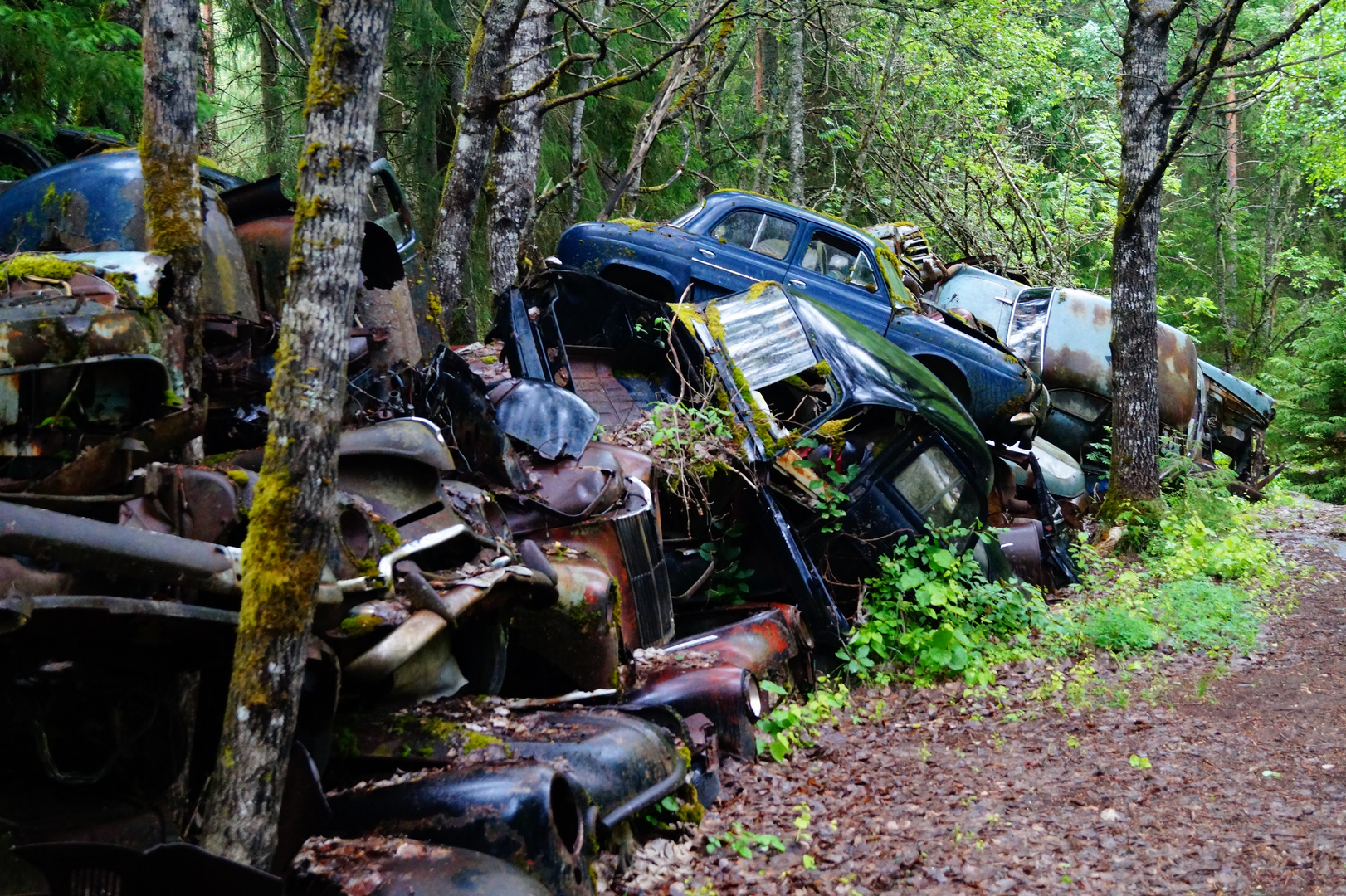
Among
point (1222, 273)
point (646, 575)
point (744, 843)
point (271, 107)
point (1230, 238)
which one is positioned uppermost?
point (271, 107)

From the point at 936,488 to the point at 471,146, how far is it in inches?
177

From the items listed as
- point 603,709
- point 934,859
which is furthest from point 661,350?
point 934,859

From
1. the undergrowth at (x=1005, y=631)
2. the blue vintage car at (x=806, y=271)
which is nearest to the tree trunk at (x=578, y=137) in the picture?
the blue vintage car at (x=806, y=271)

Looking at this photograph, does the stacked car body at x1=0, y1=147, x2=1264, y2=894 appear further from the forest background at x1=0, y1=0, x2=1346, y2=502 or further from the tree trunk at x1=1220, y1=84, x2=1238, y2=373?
the tree trunk at x1=1220, y1=84, x2=1238, y2=373

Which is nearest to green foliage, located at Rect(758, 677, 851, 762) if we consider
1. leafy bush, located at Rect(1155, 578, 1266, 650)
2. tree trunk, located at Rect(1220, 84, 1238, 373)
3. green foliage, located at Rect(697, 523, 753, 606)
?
green foliage, located at Rect(697, 523, 753, 606)

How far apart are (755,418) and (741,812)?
9.22 feet

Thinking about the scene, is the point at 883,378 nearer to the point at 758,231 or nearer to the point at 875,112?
the point at 758,231

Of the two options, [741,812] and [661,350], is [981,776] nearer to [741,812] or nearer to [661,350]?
[741,812]

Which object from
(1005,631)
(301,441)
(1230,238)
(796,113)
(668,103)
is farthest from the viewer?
(1230,238)

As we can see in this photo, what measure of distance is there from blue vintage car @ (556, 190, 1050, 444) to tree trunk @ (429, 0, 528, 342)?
58.7 inches

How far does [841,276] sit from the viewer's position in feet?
34.0

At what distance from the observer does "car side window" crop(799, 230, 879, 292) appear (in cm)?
1032

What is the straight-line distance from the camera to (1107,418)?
11648 mm

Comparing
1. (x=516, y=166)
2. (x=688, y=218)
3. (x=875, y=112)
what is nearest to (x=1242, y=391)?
(x=875, y=112)
